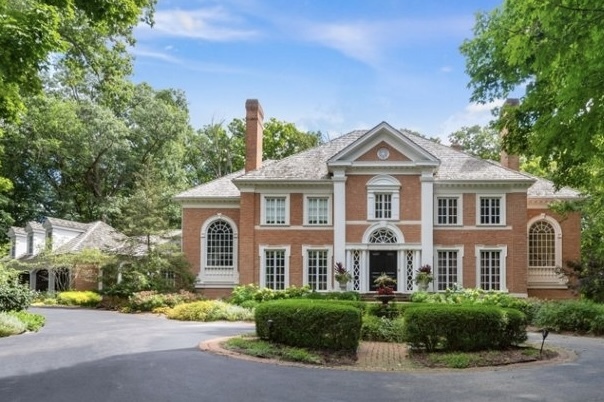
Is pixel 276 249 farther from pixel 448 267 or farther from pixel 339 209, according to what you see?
pixel 448 267

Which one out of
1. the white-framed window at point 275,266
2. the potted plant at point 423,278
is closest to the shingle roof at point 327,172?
the white-framed window at point 275,266

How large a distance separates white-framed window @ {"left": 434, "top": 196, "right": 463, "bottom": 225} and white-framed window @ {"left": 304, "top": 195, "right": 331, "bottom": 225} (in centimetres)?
536

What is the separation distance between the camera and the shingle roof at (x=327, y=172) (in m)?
30.1

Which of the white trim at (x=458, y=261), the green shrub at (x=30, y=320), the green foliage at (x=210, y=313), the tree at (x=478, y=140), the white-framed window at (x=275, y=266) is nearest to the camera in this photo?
the green shrub at (x=30, y=320)

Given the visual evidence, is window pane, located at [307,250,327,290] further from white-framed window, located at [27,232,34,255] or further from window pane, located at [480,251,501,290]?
white-framed window, located at [27,232,34,255]

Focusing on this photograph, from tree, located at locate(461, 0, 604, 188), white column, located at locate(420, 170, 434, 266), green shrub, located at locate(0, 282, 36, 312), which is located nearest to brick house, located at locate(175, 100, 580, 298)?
white column, located at locate(420, 170, 434, 266)

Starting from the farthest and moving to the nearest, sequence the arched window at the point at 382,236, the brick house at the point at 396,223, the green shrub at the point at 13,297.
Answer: the arched window at the point at 382,236
the brick house at the point at 396,223
the green shrub at the point at 13,297

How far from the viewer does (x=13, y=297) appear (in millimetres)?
20844

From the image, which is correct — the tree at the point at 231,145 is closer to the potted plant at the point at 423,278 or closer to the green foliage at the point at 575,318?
the potted plant at the point at 423,278

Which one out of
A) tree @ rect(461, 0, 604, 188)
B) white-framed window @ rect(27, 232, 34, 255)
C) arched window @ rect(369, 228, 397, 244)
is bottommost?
white-framed window @ rect(27, 232, 34, 255)

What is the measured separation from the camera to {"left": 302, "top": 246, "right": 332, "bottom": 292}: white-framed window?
30391 mm

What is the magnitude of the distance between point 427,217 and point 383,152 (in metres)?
3.79

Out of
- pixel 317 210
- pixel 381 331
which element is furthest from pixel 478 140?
pixel 381 331

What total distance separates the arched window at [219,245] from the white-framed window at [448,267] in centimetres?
1041
